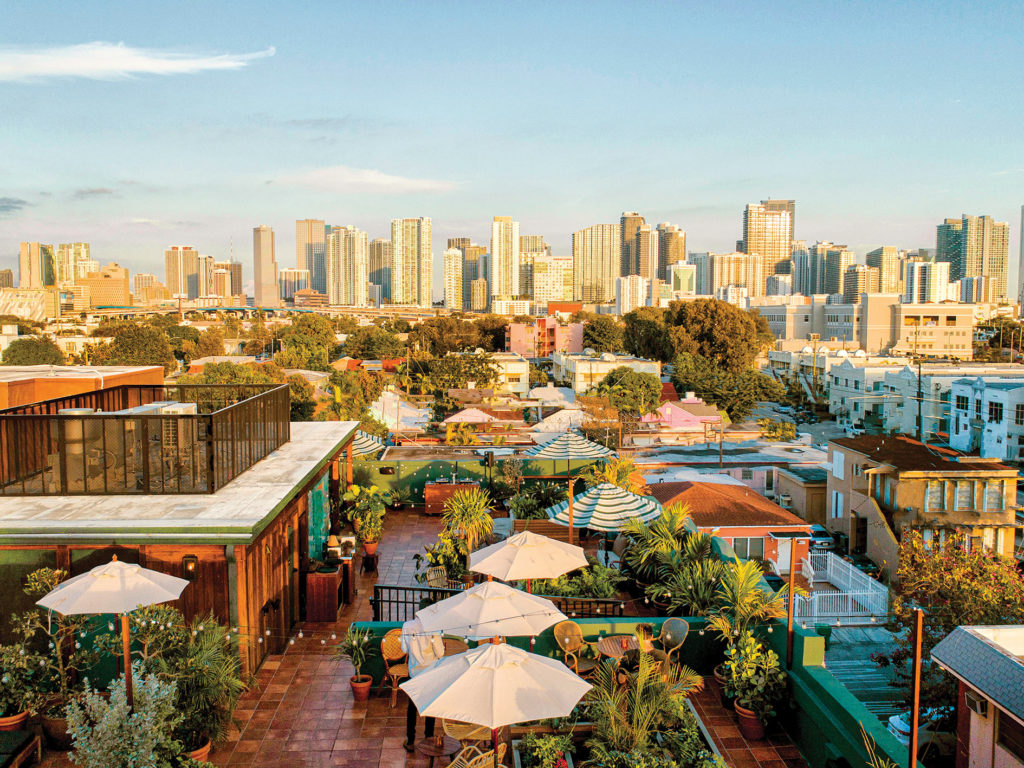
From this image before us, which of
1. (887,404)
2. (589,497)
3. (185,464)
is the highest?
(185,464)

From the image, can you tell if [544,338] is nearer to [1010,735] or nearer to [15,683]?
[15,683]

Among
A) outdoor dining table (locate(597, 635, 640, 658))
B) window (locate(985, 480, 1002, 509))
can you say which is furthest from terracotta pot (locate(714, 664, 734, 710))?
window (locate(985, 480, 1002, 509))

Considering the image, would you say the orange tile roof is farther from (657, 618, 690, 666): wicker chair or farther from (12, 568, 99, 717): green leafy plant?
(12, 568, 99, 717): green leafy plant

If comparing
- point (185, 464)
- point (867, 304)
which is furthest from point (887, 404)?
point (185, 464)

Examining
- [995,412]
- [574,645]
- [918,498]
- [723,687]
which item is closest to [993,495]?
[918,498]

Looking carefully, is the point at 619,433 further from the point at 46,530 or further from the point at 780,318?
the point at 780,318

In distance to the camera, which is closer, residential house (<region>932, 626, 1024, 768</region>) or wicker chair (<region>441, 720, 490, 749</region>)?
residential house (<region>932, 626, 1024, 768</region>)

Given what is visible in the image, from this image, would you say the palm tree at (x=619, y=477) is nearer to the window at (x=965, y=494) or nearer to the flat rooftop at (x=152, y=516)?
the flat rooftop at (x=152, y=516)
